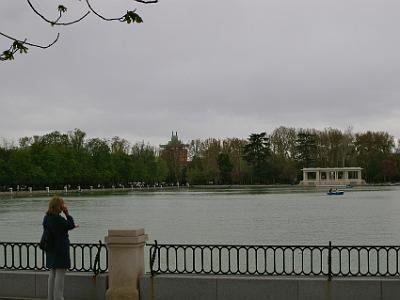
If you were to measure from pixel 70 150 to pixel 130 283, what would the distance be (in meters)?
109

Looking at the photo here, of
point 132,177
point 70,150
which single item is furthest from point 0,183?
point 132,177

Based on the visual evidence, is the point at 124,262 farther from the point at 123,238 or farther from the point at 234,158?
the point at 234,158

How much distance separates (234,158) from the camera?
15512 cm

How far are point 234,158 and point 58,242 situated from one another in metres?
145

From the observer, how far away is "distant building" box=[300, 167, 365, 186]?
14038 cm

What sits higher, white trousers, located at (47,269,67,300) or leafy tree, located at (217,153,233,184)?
leafy tree, located at (217,153,233,184)

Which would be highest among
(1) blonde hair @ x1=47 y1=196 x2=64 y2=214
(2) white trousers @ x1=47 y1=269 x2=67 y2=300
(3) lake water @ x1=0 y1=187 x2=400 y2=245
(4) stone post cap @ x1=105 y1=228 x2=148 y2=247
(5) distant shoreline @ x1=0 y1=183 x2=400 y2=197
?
(1) blonde hair @ x1=47 y1=196 x2=64 y2=214

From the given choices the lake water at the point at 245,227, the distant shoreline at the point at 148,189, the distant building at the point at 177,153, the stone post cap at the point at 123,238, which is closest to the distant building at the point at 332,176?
the distant shoreline at the point at 148,189

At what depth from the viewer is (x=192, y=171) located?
151875mm

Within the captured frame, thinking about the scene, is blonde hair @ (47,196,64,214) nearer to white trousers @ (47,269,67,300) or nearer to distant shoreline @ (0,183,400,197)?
white trousers @ (47,269,67,300)

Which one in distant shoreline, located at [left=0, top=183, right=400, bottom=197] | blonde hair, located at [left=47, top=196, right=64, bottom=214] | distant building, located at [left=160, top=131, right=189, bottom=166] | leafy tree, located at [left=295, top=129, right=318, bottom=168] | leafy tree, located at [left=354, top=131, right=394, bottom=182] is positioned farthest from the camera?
distant building, located at [left=160, top=131, right=189, bottom=166]

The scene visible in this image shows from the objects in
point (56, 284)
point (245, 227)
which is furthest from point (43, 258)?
point (245, 227)

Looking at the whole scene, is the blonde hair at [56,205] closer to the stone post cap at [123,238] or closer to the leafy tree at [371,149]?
the stone post cap at [123,238]

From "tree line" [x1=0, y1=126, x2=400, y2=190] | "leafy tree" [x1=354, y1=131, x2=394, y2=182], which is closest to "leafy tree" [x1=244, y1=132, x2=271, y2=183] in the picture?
"tree line" [x1=0, y1=126, x2=400, y2=190]
